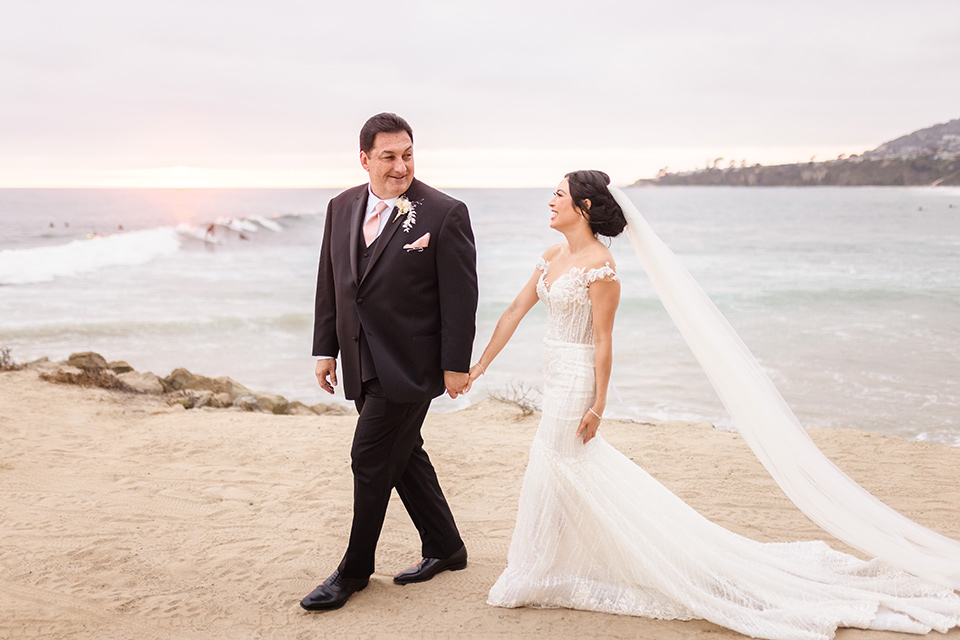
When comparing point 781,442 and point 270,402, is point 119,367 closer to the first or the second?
point 270,402

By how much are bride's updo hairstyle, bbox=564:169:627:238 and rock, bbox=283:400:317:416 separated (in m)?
5.82

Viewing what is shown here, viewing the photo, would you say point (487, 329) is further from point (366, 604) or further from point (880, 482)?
point (366, 604)

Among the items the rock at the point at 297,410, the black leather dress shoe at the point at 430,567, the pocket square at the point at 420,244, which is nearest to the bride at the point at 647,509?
the black leather dress shoe at the point at 430,567

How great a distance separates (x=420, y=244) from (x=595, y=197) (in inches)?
34.2

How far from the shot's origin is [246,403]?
8.30 m

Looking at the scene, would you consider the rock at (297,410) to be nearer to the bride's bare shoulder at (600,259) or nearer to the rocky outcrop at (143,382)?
the rocky outcrop at (143,382)

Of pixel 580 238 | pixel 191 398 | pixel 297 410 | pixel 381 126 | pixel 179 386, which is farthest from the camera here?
pixel 179 386

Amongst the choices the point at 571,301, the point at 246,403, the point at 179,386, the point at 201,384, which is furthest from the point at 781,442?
the point at 179,386

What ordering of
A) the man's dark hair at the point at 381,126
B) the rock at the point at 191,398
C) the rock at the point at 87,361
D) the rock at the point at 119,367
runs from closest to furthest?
the man's dark hair at the point at 381,126, the rock at the point at 191,398, the rock at the point at 87,361, the rock at the point at 119,367

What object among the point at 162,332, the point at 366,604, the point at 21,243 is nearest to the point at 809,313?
the point at 162,332

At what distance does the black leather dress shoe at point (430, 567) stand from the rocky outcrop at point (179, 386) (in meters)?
4.79

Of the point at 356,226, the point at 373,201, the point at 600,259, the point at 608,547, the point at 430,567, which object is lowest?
the point at 430,567

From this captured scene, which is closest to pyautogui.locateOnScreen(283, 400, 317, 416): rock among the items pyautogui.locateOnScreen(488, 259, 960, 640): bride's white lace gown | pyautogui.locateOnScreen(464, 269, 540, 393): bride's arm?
pyautogui.locateOnScreen(464, 269, 540, 393): bride's arm

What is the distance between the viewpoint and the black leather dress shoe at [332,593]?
353 cm
